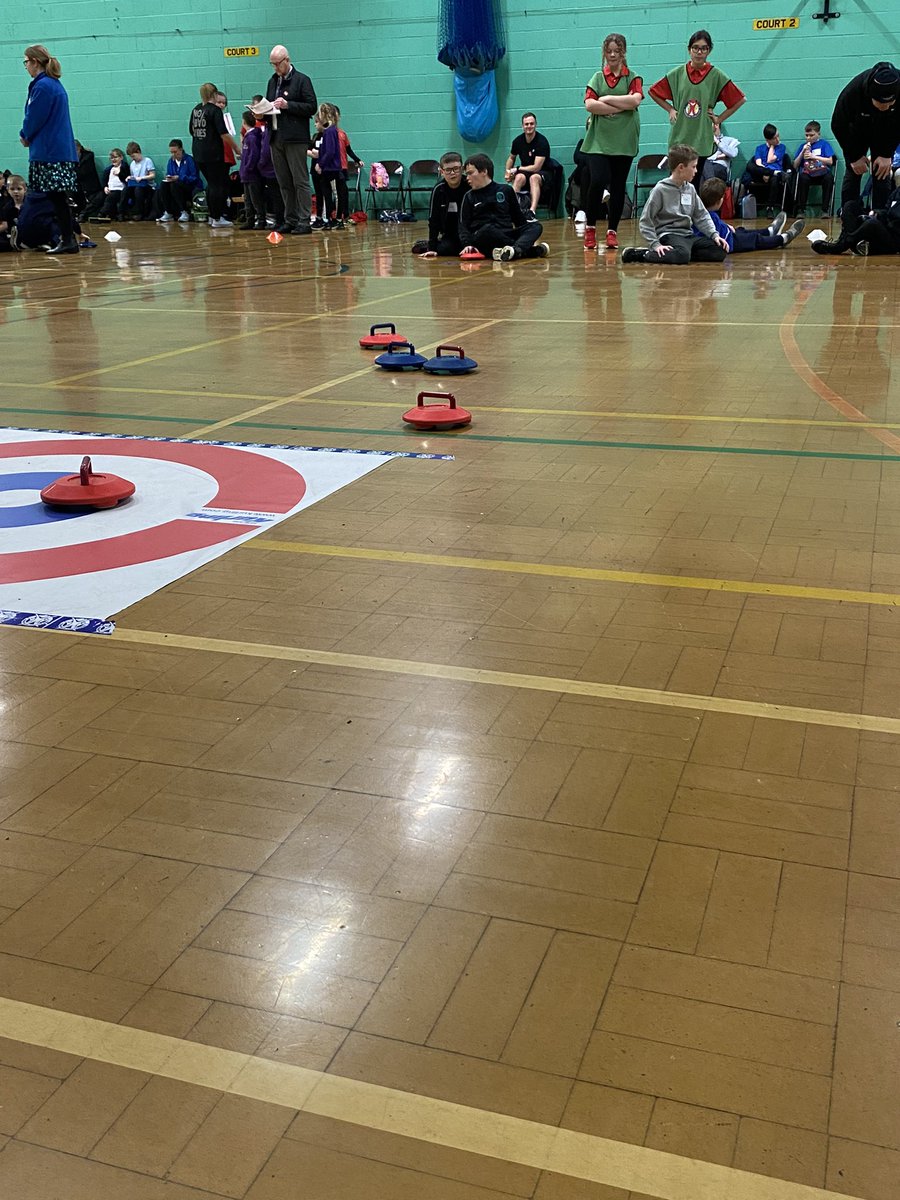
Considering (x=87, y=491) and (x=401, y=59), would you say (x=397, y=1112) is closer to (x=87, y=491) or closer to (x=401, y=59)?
(x=87, y=491)

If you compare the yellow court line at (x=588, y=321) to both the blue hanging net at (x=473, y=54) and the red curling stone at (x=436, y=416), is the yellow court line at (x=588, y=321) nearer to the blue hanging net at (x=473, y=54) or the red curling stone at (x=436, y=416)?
the red curling stone at (x=436, y=416)

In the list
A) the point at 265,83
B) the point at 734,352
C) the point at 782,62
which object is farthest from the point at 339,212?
the point at 734,352

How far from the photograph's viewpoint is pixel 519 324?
958 cm

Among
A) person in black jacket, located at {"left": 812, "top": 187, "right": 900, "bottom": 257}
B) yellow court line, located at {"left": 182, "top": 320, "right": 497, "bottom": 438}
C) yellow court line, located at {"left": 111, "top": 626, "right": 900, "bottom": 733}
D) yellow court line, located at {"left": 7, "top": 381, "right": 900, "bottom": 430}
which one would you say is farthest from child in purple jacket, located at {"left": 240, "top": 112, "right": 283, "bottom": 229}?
yellow court line, located at {"left": 111, "top": 626, "right": 900, "bottom": 733}

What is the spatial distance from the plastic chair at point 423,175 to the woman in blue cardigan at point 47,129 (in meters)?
8.51

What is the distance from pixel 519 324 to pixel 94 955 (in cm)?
794

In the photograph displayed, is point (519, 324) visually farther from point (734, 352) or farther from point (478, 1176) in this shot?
point (478, 1176)

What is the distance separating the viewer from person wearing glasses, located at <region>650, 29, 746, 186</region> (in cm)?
1481

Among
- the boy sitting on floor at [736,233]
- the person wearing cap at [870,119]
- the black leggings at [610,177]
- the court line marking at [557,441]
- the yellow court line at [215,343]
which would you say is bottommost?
the court line marking at [557,441]

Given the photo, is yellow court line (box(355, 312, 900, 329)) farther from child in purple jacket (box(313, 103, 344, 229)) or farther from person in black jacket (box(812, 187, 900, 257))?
child in purple jacket (box(313, 103, 344, 229))

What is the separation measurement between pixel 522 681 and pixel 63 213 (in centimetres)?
1541

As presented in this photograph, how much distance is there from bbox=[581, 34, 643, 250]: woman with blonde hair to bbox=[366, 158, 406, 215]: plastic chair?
896 centimetres

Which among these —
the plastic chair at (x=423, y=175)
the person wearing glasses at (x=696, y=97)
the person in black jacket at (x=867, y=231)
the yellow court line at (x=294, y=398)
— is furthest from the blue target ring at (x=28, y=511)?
Answer: the plastic chair at (x=423, y=175)

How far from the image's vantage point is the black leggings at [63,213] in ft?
53.3
